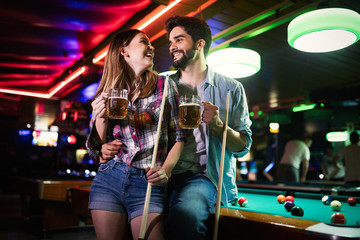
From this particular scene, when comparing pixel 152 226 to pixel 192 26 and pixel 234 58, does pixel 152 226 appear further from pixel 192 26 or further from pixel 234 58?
pixel 234 58

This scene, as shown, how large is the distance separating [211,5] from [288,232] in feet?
9.61

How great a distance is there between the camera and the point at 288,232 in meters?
1.25

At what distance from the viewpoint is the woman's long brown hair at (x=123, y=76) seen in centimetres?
184

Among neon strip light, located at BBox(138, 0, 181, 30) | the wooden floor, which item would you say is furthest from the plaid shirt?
the wooden floor

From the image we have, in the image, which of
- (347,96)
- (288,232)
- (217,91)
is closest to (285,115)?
(347,96)

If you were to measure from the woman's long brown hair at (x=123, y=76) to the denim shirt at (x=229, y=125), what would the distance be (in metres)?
0.43

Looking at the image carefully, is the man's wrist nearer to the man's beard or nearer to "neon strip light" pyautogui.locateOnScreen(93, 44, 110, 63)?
the man's beard

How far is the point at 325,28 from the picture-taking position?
7.66ft

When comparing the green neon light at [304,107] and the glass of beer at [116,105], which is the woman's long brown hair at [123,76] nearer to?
the glass of beer at [116,105]

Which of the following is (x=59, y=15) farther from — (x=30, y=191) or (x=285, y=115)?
(x=285, y=115)

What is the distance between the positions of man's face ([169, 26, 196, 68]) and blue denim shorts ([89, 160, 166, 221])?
3.11 feet

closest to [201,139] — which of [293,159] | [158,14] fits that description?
[158,14]

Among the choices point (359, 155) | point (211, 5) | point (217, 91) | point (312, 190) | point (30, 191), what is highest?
point (211, 5)

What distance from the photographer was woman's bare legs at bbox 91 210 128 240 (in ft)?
5.01
